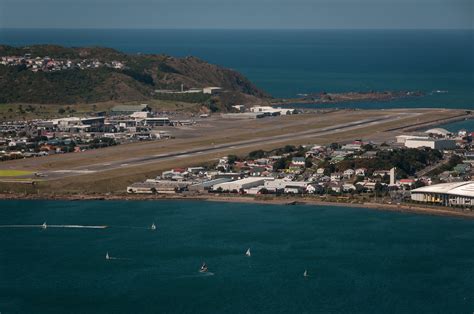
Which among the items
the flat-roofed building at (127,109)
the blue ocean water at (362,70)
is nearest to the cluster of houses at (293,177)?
the flat-roofed building at (127,109)

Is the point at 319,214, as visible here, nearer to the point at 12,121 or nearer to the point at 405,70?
the point at 12,121

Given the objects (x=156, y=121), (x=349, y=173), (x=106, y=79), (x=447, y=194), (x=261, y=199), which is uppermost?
(x=447, y=194)

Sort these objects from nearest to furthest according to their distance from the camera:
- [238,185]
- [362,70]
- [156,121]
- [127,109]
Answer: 1. [238,185]
2. [156,121]
3. [127,109]
4. [362,70]

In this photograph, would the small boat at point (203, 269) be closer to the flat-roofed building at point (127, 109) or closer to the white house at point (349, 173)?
the white house at point (349, 173)

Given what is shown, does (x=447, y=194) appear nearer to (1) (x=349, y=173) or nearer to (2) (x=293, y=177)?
(1) (x=349, y=173)

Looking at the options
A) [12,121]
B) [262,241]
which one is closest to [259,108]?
[12,121]

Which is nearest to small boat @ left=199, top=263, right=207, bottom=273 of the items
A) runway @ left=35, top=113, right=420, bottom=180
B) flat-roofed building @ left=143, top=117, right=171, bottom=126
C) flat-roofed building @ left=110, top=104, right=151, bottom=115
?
runway @ left=35, top=113, right=420, bottom=180

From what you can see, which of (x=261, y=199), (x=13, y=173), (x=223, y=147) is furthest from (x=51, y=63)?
(x=261, y=199)
